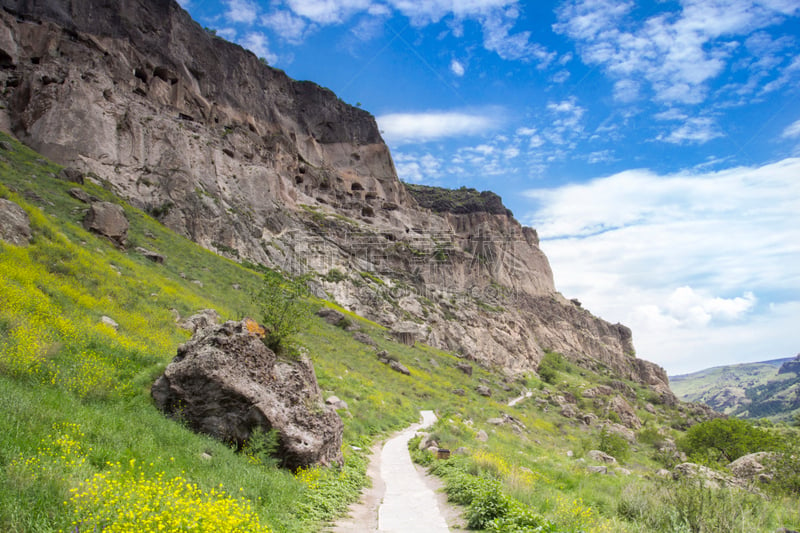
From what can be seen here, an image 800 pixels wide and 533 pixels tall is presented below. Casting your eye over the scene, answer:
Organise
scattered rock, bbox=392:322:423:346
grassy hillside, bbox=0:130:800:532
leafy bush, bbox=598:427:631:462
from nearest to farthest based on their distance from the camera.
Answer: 1. grassy hillside, bbox=0:130:800:532
2. leafy bush, bbox=598:427:631:462
3. scattered rock, bbox=392:322:423:346

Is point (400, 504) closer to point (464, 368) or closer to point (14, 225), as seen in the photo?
point (14, 225)

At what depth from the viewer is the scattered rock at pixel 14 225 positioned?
42.0 ft

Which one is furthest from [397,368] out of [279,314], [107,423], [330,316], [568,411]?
[107,423]

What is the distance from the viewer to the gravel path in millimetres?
6785

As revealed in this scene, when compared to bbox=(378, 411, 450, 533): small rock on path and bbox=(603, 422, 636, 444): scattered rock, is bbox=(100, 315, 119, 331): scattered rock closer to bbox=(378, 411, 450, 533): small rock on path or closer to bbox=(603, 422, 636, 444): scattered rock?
bbox=(378, 411, 450, 533): small rock on path

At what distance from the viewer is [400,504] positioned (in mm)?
8148

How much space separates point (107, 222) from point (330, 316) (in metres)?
20.2

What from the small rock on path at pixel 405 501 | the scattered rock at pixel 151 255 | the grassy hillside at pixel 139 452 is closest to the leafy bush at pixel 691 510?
the grassy hillside at pixel 139 452

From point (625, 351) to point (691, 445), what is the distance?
9174cm

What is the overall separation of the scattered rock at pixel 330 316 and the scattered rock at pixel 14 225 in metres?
25.9

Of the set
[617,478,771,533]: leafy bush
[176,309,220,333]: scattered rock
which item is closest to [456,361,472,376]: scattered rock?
[176,309,220,333]: scattered rock

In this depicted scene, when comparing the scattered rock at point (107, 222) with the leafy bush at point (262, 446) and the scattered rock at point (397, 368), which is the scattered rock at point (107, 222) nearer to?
the scattered rock at point (397, 368)

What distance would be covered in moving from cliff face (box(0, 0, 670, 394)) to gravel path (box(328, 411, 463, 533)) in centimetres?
2552

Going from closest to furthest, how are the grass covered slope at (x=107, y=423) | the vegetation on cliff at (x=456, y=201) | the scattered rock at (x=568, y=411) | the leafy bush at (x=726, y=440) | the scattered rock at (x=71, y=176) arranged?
the grass covered slope at (x=107, y=423)
the leafy bush at (x=726, y=440)
the scattered rock at (x=71, y=176)
the scattered rock at (x=568, y=411)
the vegetation on cliff at (x=456, y=201)
